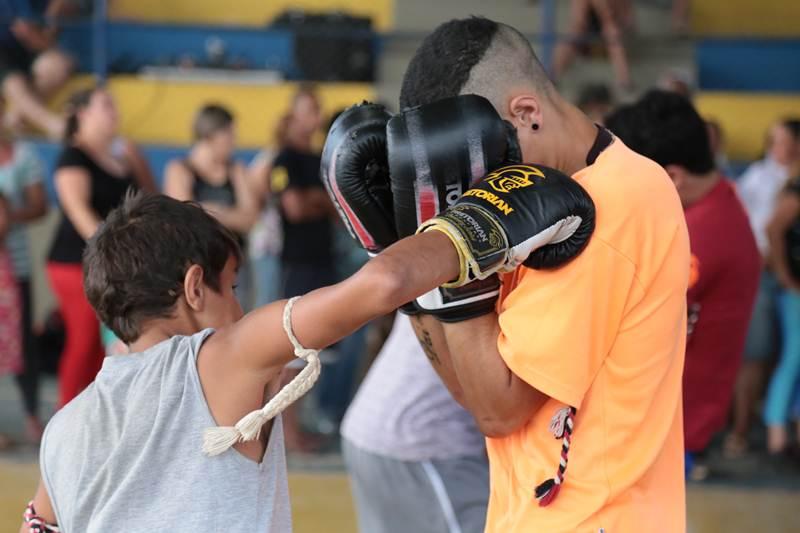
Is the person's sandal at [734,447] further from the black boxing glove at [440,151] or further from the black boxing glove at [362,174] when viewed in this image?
the black boxing glove at [440,151]

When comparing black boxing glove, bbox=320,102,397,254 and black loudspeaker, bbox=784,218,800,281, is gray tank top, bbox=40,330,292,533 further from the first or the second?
black loudspeaker, bbox=784,218,800,281

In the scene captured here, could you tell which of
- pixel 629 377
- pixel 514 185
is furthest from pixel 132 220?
pixel 629 377

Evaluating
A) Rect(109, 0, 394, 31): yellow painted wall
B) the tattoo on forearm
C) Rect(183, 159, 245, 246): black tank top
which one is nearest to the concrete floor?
Rect(183, 159, 245, 246): black tank top

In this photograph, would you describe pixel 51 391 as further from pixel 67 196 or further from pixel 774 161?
pixel 774 161

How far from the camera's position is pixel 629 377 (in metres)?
2.01

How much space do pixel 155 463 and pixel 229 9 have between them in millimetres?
8297

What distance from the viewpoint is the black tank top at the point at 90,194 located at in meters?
5.63

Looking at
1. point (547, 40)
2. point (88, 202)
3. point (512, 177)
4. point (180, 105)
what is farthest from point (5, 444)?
point (512, 177)

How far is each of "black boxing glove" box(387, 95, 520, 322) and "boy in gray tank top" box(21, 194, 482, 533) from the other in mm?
174

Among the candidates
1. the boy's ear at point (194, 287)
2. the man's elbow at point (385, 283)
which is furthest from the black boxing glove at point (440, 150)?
the boy's ear at point (194, 287)

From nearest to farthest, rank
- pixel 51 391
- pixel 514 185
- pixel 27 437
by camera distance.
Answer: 1. pixel 514 185
2. pixel 27 437
3. pixel 51 391

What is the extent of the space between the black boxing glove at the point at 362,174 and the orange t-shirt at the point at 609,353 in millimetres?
275

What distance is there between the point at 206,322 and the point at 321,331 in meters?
0.53

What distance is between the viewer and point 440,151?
1.92 m
